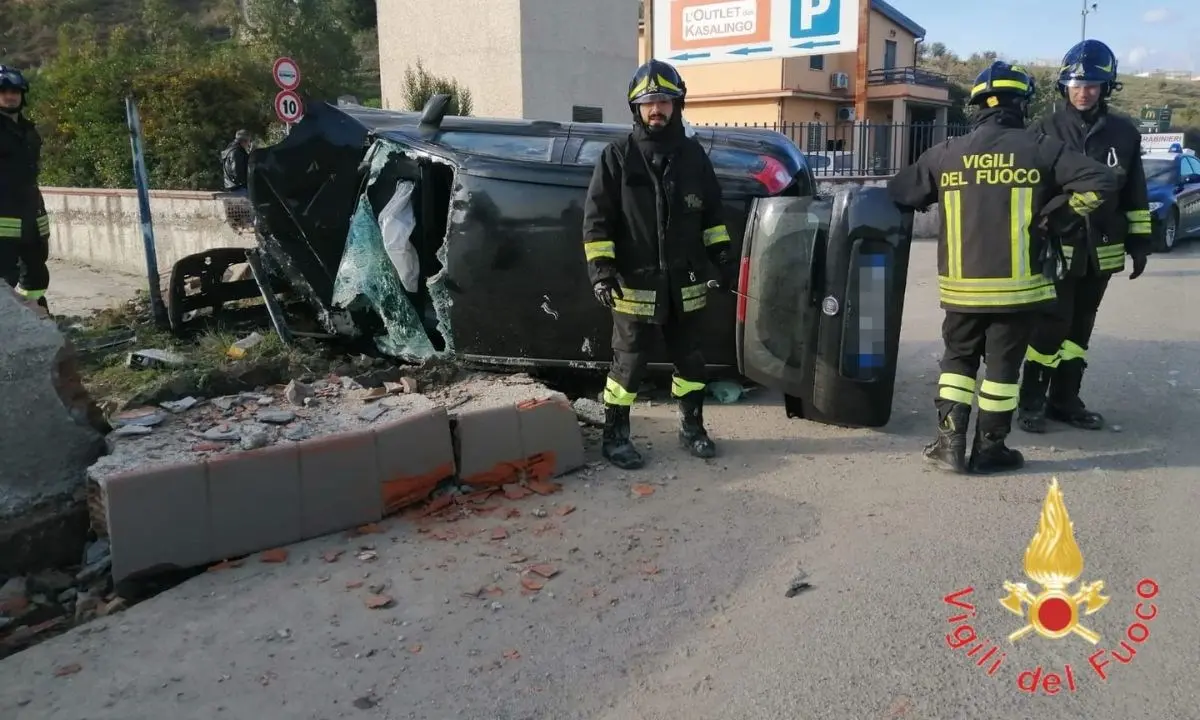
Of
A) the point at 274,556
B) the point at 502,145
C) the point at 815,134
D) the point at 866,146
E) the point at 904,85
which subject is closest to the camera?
the point at 274,556

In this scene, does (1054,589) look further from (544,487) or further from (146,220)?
(146,220)

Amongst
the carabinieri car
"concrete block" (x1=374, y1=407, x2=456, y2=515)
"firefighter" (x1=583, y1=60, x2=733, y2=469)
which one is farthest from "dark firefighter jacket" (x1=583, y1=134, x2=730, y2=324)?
the carabinieri car

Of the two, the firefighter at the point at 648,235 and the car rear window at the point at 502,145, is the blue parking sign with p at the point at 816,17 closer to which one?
the car rear window at the point at 502,145

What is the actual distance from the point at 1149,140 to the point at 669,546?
84.0ft

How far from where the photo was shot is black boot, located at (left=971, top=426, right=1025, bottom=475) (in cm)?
411

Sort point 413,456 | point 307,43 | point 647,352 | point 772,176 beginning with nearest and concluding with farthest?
point 413,456, point 647,352, point 772,176, point 307,43

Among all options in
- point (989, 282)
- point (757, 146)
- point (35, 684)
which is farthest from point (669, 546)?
point (757, 146)

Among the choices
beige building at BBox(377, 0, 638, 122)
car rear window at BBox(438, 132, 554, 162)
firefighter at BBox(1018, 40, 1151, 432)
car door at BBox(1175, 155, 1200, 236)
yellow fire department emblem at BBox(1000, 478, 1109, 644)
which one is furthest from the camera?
beige building at BBox(377, 0, 638, 122)

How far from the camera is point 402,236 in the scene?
15.9 ft

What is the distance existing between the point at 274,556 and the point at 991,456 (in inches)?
124

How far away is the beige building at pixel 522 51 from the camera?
794 inches

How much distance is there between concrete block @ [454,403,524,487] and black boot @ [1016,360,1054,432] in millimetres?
2731

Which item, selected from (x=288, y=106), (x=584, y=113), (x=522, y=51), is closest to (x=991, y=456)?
(x=288, y=106)

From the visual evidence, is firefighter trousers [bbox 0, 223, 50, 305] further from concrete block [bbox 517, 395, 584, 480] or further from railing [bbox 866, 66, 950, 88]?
railing [bbox 866, 66, 950, 88]
